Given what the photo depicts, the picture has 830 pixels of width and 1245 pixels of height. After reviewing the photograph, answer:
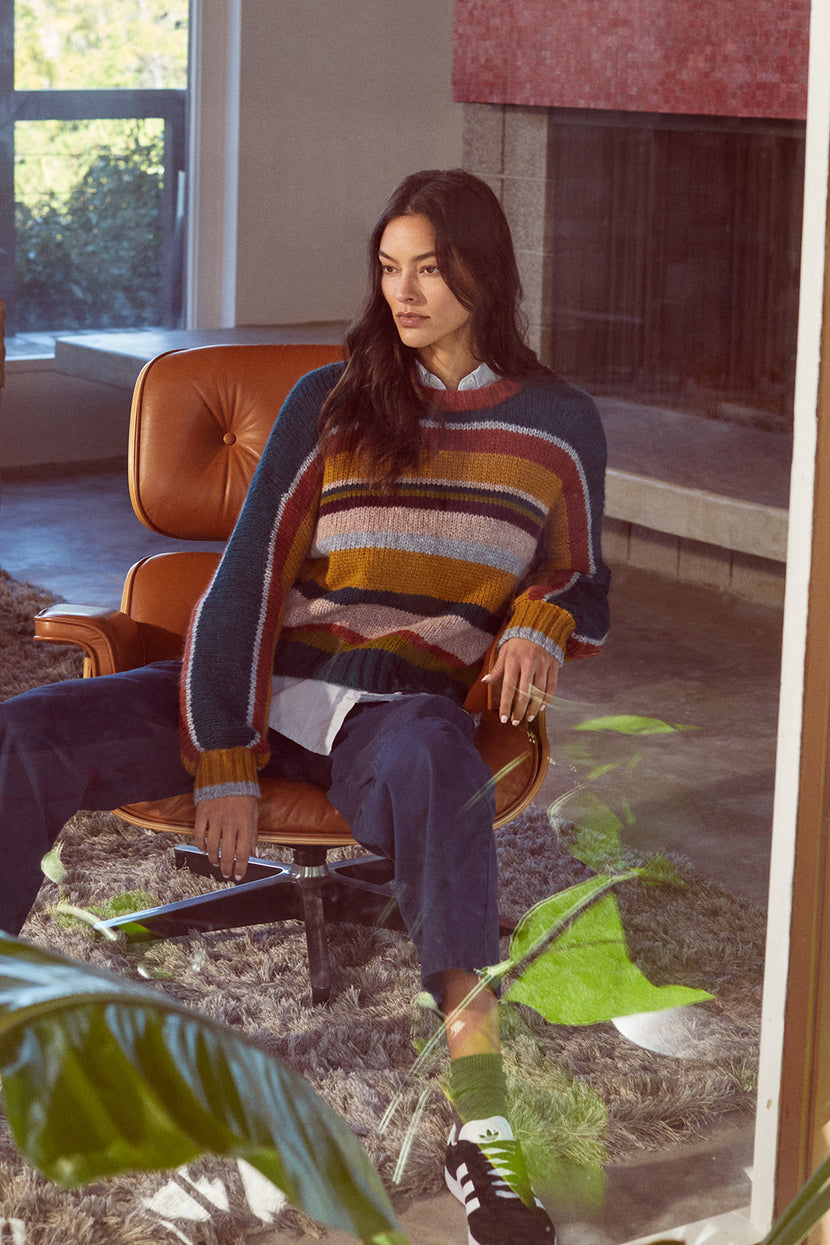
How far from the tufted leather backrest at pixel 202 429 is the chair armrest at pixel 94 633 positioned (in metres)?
0.10

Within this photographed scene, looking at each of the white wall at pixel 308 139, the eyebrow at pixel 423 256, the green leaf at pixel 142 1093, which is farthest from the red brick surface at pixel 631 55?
the green leaf at pixel 142 1093

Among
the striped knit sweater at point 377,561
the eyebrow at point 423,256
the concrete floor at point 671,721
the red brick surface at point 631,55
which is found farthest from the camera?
the striped knit sweater at point 377,561

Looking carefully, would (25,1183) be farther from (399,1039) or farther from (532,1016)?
(532,1016)

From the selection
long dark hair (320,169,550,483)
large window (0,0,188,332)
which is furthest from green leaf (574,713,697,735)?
large window (0,0,188,332)

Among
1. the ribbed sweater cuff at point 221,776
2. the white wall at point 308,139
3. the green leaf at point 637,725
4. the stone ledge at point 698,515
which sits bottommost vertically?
the ribbed sweater cuff at point 221,776

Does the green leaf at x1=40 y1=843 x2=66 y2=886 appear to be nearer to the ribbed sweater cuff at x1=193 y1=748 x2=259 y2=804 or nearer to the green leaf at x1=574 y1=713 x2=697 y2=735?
the ribbed sweater cuff at x1=193 y1=748 x2=259 y2=804

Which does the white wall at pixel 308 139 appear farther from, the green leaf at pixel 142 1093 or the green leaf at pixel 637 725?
the green leaf at pixel 142 1093

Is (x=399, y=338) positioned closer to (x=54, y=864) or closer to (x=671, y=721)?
(x=671, y=721)

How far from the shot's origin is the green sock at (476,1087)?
3.19 ft

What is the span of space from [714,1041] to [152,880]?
51 cm

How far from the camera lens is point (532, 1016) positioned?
1.09 m

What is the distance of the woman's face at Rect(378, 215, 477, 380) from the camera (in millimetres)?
1001

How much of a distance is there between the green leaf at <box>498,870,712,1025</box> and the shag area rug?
1 centimetres

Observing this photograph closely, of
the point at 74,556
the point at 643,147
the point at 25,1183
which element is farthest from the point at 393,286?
the point at 25,1183
